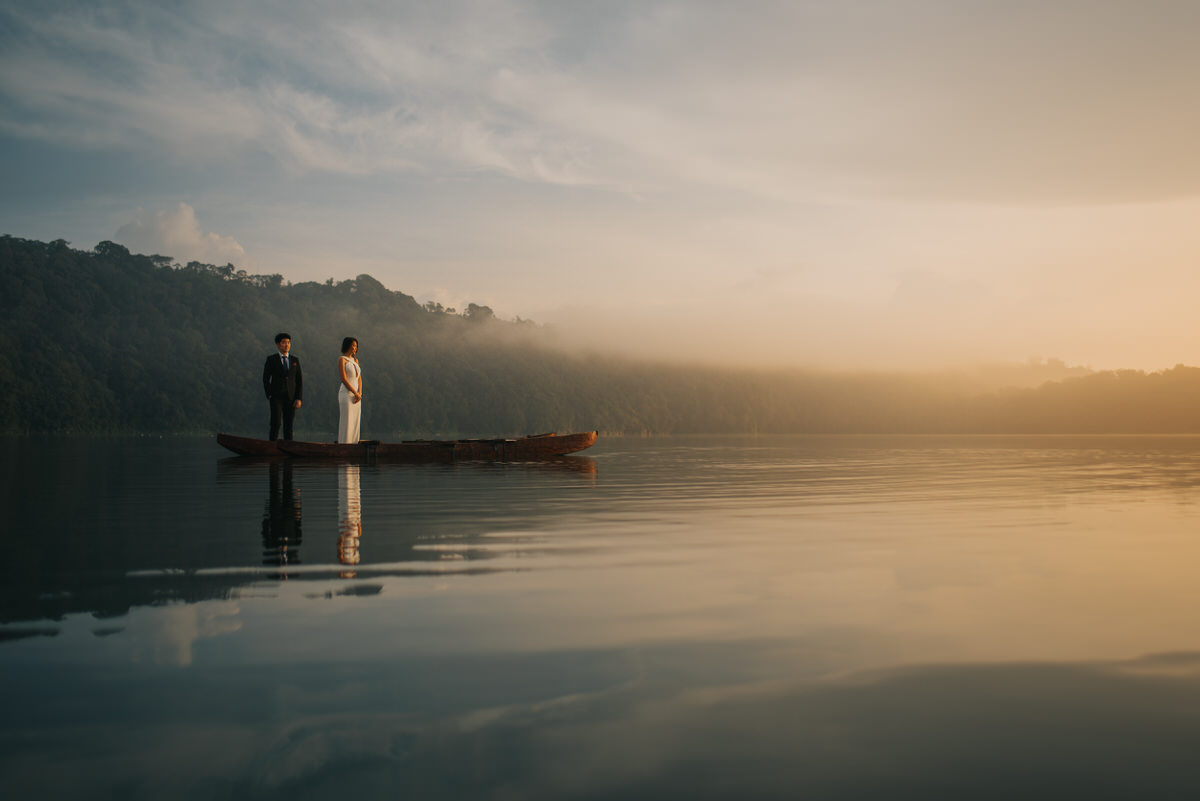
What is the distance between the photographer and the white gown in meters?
18.7

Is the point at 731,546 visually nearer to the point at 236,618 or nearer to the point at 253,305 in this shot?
the point at 236,618

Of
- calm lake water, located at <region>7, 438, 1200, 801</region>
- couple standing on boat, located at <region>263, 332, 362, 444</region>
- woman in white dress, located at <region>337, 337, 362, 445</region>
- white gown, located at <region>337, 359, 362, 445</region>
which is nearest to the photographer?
calm lake water, located at <region>7, 438, 1200, 801</region>

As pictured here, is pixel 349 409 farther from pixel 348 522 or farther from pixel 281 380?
pixel 348 522

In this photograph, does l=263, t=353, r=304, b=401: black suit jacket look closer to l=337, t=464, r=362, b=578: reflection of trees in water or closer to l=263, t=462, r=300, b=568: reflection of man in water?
l=337, t=464, r=362, b=578: reflection of trees in water

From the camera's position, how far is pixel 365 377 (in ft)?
447

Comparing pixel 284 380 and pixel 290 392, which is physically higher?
pixel 284 380

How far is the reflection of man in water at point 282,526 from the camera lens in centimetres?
600

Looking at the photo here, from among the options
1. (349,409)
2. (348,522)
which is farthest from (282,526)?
(349,409)

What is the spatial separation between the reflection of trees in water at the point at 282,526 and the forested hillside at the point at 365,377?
97137 mm

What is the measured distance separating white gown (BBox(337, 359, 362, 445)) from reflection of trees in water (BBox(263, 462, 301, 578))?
18.8 ft

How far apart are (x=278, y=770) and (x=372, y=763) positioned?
0.26 metres

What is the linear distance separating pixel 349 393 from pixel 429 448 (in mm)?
2227

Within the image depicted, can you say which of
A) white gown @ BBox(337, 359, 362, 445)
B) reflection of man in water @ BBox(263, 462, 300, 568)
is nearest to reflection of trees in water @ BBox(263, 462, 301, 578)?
reflection of man in water @ BBox(263, 462, 300, 568)

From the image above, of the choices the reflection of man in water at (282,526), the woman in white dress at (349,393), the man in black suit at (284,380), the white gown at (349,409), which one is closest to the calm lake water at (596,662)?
the reflection of man in water at (282,526)
